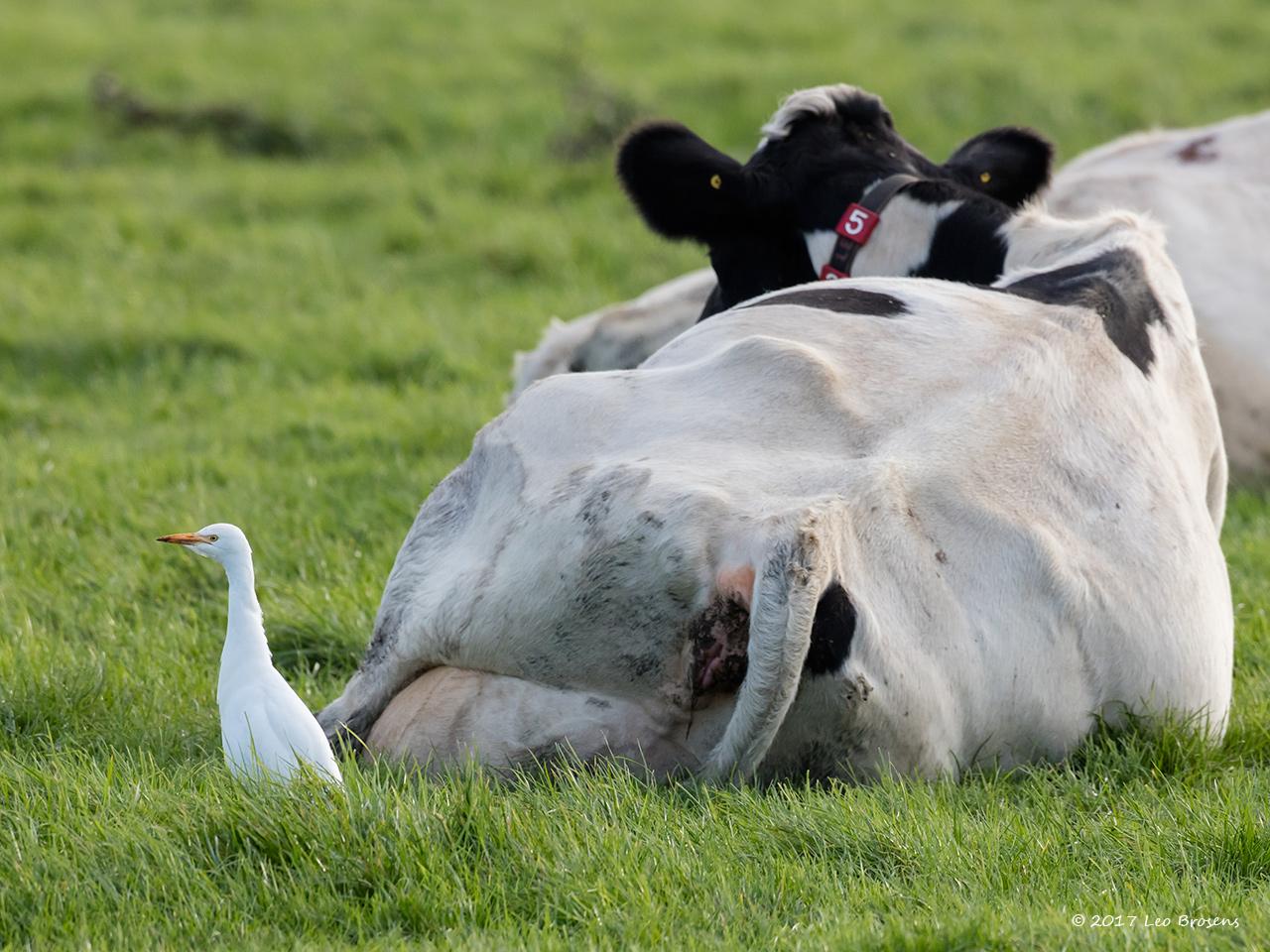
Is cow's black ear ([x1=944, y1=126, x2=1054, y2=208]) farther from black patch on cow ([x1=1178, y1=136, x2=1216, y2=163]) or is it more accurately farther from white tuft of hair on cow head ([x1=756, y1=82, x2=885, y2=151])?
black patch on cow ([x1=1178, y1=136, x2=1216, y2=163])

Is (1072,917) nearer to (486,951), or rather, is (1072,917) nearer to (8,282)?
(486,951)

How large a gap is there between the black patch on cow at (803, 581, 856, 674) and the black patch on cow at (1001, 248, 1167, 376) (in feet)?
4.93

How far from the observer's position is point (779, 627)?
3.56 metres

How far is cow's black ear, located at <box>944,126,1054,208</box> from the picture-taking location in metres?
6.52

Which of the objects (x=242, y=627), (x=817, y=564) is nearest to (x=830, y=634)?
(x=817, y=564)

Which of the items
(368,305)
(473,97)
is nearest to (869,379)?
(368,305)

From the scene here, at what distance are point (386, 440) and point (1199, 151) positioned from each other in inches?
152

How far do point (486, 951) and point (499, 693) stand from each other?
889mm

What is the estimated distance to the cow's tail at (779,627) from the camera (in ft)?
11.7

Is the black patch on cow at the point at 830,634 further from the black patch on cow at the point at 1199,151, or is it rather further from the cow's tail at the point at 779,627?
the black patch on cow at the point at 1199,151

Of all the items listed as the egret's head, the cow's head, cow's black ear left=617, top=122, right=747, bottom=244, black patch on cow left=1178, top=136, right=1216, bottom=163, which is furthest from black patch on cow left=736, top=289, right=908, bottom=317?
black patch on cow left=1178, top=136, right=1216, bottom=163

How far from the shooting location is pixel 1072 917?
10.7 feet

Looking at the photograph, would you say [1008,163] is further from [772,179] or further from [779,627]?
[779,627]

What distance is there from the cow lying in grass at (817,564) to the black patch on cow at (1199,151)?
3.75 m
